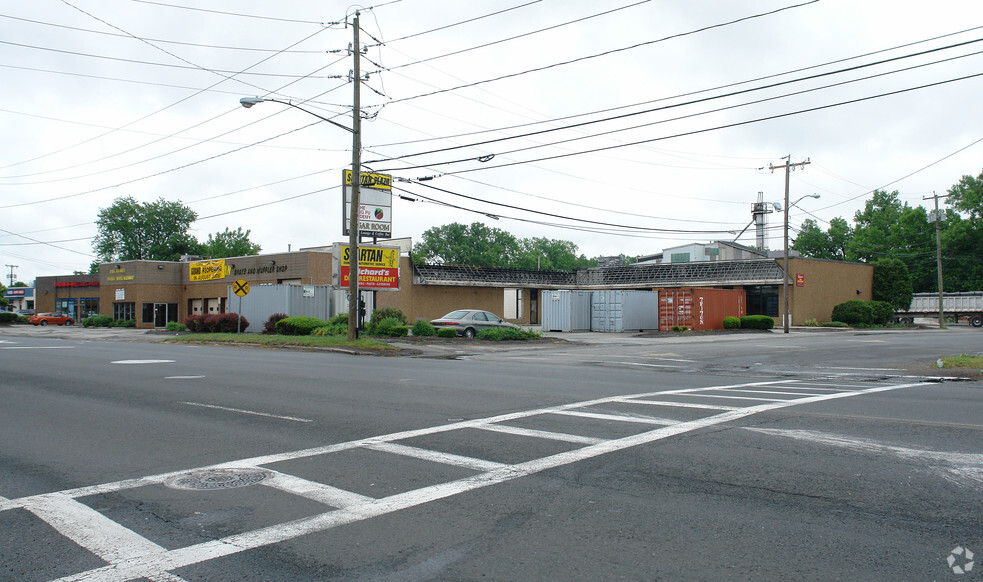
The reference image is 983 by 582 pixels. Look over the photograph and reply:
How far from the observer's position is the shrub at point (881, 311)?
48.4 m

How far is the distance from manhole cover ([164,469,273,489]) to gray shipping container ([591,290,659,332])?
120ft

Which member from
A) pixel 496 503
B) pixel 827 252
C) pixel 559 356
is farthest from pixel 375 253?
pixel 827 252

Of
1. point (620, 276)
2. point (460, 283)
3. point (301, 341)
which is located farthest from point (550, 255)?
point (301, 341)

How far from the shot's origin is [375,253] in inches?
1257

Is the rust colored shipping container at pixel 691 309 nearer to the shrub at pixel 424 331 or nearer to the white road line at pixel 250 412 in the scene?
the shrub at pixel 424 331

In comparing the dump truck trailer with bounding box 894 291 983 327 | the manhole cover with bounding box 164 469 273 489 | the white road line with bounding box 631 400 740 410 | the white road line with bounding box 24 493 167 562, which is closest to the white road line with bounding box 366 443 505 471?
the manhole cover with bounding box 164 469 273 489

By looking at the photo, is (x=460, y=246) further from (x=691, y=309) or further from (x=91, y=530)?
(x=91, y=530)

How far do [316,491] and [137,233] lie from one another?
3845 inches

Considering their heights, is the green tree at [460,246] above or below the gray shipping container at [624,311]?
above

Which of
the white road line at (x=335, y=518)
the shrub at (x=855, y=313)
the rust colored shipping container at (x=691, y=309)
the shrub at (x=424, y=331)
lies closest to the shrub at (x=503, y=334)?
the shrub at (x=424, y=331)

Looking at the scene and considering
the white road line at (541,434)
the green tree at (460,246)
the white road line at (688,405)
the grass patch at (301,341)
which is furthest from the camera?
the green tree at (460,246)

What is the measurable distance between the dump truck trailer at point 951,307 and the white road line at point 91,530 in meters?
63.1

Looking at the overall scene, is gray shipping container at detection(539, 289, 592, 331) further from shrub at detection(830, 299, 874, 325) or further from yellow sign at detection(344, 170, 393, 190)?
shrub at detection(830, 299, 874, 325)

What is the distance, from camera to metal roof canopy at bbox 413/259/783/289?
46344mm
